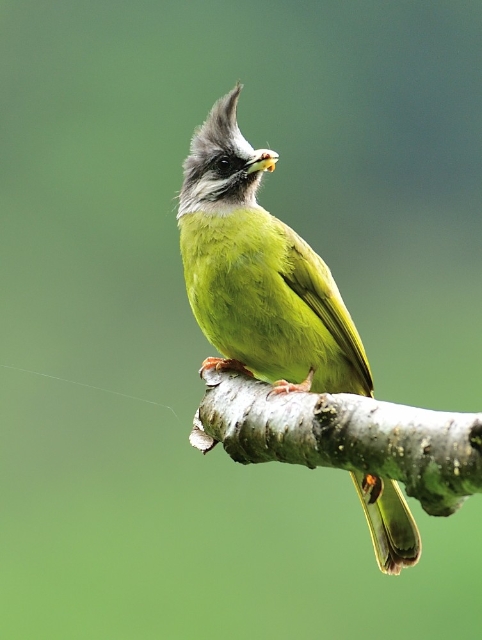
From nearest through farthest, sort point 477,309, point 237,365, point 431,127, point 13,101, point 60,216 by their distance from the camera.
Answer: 1. point 237,365
2. point 477,309
3. point 60,216
4. point 431,127
5. point 13,101

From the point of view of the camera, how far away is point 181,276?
36.8ft

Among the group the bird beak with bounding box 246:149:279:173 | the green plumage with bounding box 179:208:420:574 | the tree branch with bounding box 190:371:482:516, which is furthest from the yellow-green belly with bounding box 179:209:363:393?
the tree branch with bounding box 190:371:482:516

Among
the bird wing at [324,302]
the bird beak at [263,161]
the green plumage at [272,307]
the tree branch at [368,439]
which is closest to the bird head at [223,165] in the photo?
the bird beak at [263,161]

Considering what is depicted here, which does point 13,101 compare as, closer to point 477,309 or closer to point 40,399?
point 40,399

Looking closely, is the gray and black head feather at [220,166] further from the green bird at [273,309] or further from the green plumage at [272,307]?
the green plumage at [272,307]

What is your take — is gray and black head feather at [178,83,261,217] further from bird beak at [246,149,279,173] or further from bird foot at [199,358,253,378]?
bird foot at [199,358,253,378]

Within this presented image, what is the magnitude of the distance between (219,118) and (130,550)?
585 cm

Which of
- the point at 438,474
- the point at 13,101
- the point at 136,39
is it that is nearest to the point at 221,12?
the point at 136,39

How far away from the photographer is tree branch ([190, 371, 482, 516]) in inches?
83.2

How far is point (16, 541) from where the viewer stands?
927cm

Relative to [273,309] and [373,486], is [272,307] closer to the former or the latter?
[273,309]

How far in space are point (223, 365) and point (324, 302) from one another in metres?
0.44

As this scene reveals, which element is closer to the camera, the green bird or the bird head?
the green bird

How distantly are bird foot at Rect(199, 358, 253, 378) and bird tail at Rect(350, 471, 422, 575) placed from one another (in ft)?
2.02
